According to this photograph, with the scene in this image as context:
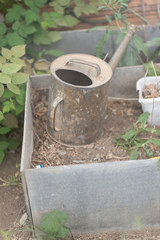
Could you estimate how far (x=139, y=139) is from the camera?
206cm

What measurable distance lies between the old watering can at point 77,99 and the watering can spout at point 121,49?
203 mm

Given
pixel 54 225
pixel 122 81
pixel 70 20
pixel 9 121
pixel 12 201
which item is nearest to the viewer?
pixel 54 225

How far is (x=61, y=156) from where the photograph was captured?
2.04m

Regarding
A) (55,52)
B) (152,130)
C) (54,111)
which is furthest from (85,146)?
(55,52)

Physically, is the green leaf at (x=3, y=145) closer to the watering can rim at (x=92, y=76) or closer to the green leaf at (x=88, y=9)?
the watering can rim at (x=92, y=76)

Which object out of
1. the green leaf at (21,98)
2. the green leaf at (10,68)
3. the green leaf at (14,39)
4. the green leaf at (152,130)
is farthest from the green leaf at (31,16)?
the green leaf at (152,130)

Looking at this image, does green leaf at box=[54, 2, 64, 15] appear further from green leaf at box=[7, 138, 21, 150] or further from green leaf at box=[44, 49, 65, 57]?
green leaf at box=[7, 138, 21, 150]

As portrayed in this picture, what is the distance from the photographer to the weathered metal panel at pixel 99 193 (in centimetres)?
165

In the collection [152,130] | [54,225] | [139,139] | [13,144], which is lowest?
[13,144]

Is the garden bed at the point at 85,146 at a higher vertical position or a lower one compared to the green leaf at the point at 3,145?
higher

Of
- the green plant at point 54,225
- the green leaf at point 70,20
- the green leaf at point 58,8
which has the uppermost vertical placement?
the green leaf at point 58,8

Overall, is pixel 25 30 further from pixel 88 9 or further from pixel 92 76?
pixel 92 76

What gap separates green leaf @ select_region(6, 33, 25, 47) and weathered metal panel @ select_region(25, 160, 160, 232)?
1107mm

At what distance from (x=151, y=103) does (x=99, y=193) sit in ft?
2.38
